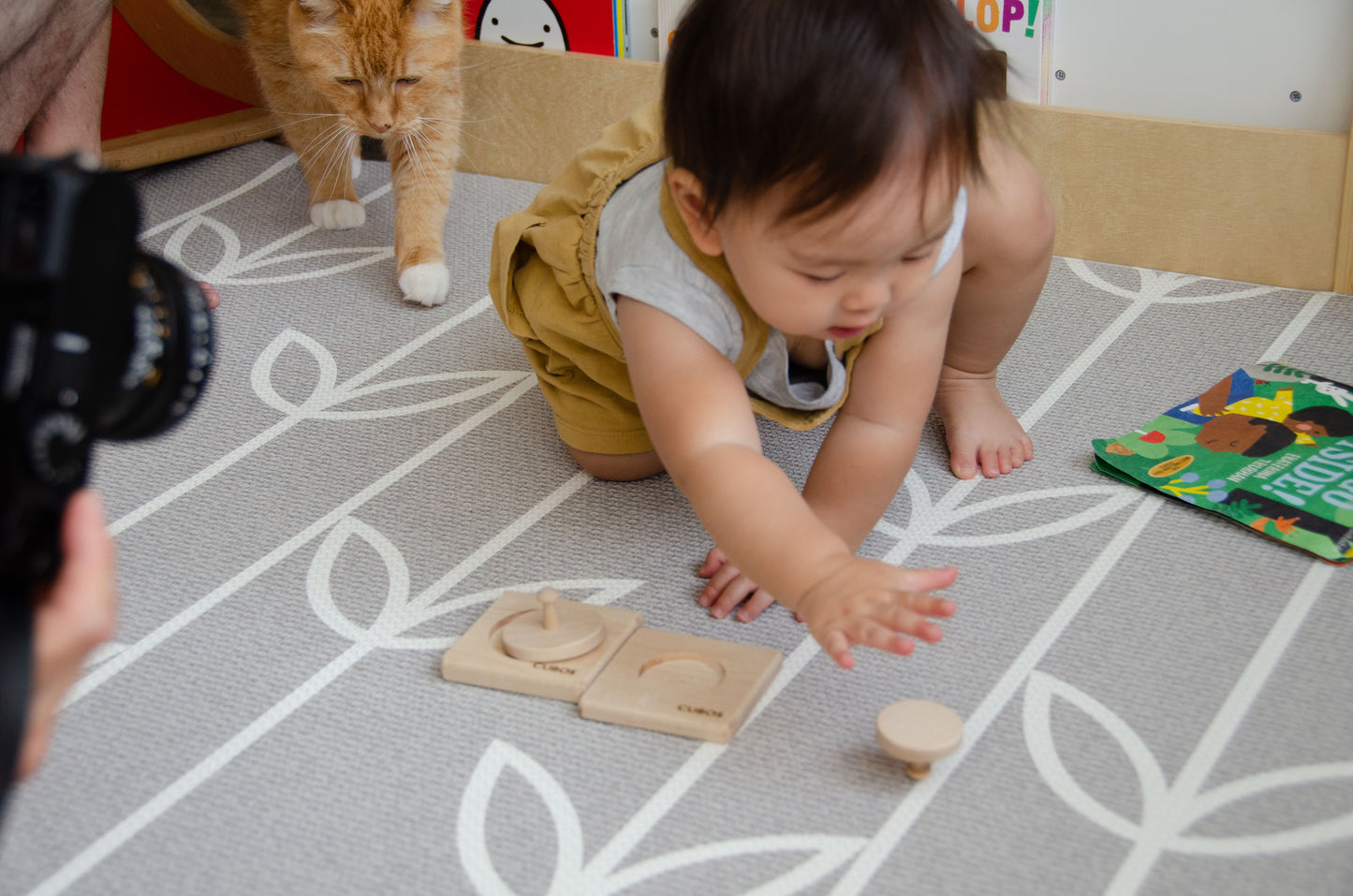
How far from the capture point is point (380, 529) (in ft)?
2.93

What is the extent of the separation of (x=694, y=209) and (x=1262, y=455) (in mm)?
480

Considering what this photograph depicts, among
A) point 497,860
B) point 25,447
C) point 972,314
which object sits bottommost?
point 497,860

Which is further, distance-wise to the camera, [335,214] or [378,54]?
[335,214]

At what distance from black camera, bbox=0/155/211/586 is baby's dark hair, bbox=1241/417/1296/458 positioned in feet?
2.48

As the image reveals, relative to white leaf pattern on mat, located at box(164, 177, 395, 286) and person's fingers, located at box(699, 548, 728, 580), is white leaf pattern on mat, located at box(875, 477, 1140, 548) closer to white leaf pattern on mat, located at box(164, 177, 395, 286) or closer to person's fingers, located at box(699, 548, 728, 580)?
person's fingers, located at box(699, 548, 728, 580)

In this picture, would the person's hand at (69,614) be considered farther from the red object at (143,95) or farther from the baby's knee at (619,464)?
the red object at (143,95)

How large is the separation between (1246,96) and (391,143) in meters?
0.89

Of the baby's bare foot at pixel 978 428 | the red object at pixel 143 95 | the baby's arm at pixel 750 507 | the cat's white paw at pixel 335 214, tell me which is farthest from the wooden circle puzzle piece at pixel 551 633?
the red object at pixel 143 95

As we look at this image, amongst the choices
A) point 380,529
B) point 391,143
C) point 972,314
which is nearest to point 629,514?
point 380,529

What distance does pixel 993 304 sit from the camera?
3.09ft

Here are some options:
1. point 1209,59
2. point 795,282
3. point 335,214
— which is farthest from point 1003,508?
point 335,214

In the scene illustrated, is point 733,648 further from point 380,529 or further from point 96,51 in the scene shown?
point 96,51

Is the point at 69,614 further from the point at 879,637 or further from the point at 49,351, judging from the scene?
the point at 879,637

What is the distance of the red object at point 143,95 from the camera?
4.96 ft
